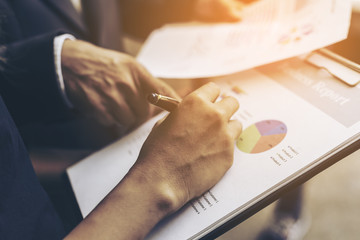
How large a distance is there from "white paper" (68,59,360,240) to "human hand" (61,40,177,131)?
0.05m

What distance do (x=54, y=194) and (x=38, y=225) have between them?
207 millimetres

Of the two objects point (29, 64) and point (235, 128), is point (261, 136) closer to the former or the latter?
point (235, 128)

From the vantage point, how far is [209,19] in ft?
2.47

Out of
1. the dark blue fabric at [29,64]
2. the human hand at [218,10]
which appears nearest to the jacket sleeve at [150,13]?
the human hand at [218,10]

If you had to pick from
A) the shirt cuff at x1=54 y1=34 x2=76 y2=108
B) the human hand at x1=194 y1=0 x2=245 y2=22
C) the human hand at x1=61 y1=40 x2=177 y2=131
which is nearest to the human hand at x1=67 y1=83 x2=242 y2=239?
the human hand at x1=61 y1=40 x2=177 y2=131

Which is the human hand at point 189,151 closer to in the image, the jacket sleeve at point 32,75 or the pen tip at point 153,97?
the pen tip at point 153,97

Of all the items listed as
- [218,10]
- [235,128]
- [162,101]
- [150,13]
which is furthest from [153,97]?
[150,13]

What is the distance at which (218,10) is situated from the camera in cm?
73

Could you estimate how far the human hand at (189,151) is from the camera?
38 centimetres

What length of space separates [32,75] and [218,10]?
1.44ft

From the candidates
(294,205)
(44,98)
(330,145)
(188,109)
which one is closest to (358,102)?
(330,145)

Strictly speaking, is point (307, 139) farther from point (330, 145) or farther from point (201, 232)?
point (201, 232)

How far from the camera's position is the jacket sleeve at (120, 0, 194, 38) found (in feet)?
2.97

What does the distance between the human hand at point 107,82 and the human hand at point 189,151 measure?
145 millimetres
